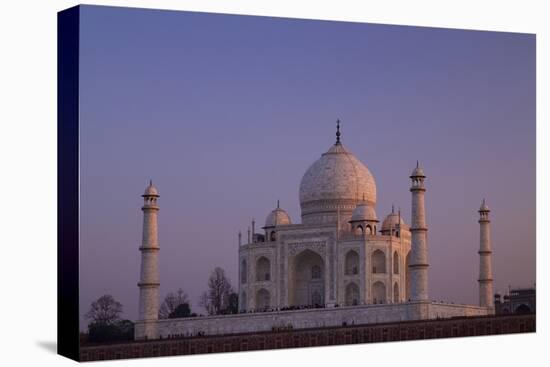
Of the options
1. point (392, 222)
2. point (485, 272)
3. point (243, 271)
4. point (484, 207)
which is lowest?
point (485, 272)

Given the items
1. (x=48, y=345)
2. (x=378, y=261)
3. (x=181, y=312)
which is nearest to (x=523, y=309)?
(x=378, y=261)

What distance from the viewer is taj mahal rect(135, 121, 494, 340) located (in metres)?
18.7

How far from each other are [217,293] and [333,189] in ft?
13.4

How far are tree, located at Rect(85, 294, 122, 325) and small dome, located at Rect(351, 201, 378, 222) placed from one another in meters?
6.11

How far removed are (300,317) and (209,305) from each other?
1397 millimetres

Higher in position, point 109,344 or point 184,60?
point 184,60

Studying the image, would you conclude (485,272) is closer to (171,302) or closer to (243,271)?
(243,271)

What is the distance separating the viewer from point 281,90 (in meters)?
17.5

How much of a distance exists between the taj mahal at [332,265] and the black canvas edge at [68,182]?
8.27 ft

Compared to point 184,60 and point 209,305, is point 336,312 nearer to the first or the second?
point 209,305

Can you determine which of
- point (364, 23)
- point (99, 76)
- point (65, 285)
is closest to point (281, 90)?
point (364, 23)

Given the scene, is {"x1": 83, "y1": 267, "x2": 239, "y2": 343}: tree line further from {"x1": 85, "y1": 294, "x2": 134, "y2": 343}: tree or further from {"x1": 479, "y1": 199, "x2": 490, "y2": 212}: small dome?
{"x1": 479, "y1": 199, "x2": 490, "y2": 212}: small dome

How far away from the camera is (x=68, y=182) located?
15.3 meters

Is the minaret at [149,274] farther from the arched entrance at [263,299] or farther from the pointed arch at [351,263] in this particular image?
the pointed arch at [351,263]
